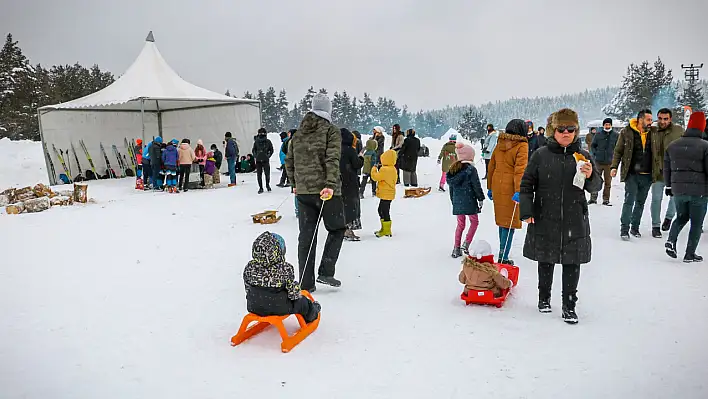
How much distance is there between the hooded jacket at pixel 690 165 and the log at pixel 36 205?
39.8ft

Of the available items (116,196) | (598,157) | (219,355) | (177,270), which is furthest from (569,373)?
(116,196)

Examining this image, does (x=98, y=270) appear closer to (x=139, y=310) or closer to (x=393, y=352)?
(x=139, y=310)

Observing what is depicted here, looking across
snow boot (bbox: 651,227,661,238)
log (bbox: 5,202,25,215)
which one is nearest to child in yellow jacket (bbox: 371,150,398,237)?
snow boot (bbox: 651,227,661,238)

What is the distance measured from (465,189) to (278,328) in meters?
3.32

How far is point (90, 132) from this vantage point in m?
18.5

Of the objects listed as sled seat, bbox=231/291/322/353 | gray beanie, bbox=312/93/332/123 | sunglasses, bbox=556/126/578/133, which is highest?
gray beanie, bbox=312/93/332/123

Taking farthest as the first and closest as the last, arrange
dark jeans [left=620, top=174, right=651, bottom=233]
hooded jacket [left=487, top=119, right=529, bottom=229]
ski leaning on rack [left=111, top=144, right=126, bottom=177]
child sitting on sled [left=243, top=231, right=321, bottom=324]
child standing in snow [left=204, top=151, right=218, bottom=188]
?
ski leaning on rack [left=111, top=144, right=126, bottom=177], child standing in snow [left=204, top=151, right=218, bottom=188], dark jeans [left=620, top=174, right=651, bottom=233], hooded jacket [left=487, top=119, right=529, bottom=229], child sitting on sled [left=243, top=231, right=321, bottom=324]

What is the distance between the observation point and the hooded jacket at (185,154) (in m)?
14.3

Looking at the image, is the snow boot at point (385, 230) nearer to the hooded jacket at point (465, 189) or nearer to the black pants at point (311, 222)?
the hooded jacket at point (465, 189)

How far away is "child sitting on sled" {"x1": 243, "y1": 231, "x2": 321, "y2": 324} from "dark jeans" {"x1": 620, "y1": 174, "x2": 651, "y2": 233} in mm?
5580

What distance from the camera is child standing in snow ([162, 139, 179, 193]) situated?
14.2 meters

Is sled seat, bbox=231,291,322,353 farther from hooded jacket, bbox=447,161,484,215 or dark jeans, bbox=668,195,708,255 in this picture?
dark jeans, bbox=668,195,708,255

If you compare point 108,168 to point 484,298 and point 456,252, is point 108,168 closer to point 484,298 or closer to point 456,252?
point 456,252

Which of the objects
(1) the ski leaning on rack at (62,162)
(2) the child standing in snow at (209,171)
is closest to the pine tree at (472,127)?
(2) the child standing in snow at (209,171)
